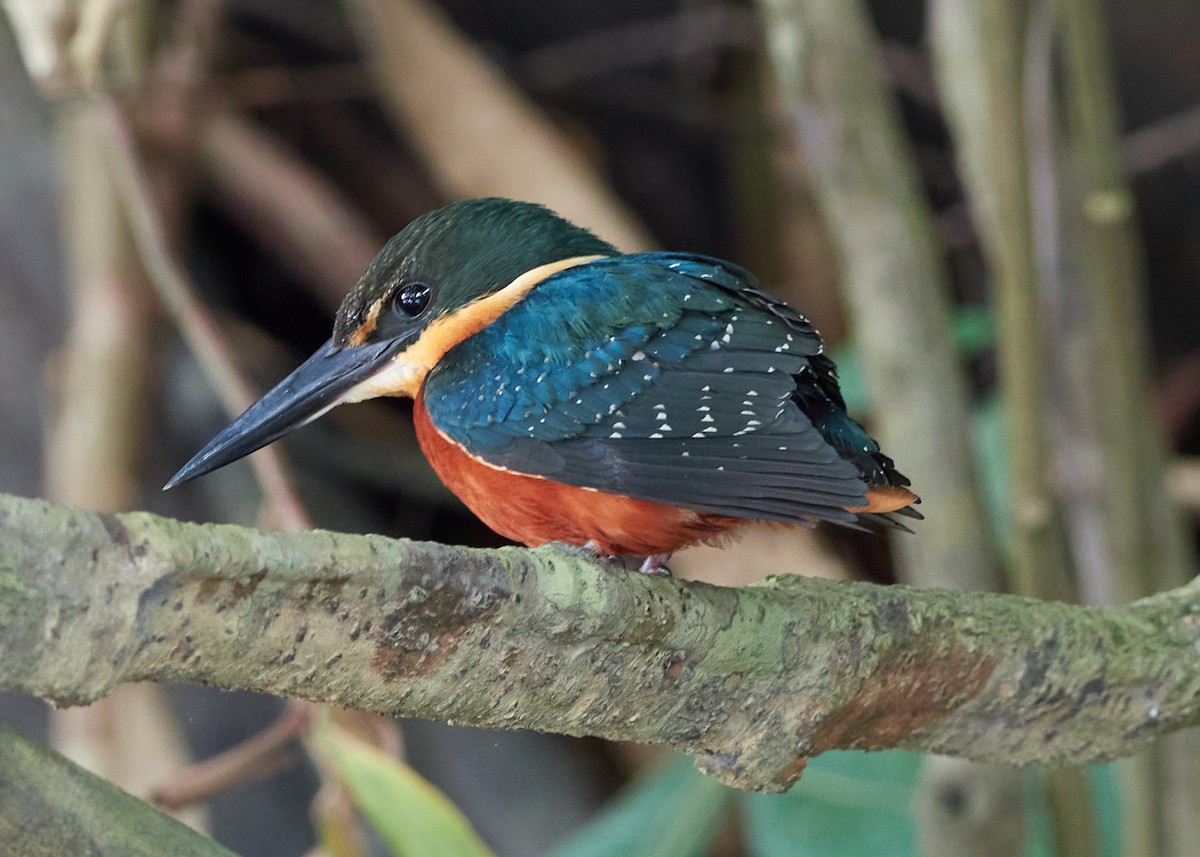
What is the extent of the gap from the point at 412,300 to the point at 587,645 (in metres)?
0.58

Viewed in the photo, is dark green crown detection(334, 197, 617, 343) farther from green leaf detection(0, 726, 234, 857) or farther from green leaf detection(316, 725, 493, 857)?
green leaf detection(0, 726, 234, 857)

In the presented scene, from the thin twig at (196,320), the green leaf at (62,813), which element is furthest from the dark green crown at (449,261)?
the green leaf at (62,813)

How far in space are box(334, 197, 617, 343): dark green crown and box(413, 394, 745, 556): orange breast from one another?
0.42 feet

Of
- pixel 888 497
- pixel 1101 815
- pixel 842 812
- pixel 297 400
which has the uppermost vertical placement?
pixel 297 400

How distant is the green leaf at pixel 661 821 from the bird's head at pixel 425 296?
114 centimetres

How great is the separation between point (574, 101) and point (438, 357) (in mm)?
2219

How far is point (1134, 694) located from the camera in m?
1.34

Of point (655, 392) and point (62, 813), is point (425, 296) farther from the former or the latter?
point (62, 813)

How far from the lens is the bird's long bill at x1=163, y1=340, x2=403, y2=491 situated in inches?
53.5

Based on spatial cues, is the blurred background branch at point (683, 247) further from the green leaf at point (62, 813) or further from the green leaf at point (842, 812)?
the green leaf at point (62, 813)

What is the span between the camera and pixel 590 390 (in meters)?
1.36

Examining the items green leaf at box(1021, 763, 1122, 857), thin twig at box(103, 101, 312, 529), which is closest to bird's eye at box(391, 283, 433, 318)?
thin twig at box(103, 101, 312, 529)

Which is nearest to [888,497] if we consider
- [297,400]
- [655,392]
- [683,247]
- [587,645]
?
[655,392]

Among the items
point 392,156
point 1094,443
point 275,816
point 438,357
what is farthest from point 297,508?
point 392,156
